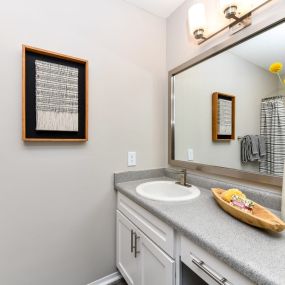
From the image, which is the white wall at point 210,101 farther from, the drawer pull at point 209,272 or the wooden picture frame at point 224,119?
the drawer pull at point 209,272

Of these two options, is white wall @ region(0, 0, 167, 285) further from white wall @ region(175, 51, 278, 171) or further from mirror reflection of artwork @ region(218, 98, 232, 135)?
mirror reflection of artwork @ region(218, 98, 232, 135)

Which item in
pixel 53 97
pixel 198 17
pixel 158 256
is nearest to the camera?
pixel 158 256

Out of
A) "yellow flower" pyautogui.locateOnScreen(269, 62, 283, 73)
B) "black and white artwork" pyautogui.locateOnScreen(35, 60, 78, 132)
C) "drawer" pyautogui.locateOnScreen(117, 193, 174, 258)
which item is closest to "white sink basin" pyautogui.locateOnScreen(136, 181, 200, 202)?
"drawer" pyautogui.locateOnScreen(117, 193, 174, 258)

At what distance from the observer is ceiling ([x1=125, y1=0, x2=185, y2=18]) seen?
5.01 feet

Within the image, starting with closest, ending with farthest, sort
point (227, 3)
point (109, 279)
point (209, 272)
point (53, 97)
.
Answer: point (209, 272) < point (227, 3) < point (53, 97) < point (109, 279)

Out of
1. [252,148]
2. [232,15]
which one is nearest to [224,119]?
[252,148]

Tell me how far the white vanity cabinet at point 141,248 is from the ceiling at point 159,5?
1.60 meters

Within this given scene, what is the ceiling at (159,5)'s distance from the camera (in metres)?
1.53

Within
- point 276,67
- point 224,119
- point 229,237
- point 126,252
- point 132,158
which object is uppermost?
point 276,67

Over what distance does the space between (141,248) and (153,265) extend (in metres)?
0.14

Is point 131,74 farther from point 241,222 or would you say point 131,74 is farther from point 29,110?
point 241,222

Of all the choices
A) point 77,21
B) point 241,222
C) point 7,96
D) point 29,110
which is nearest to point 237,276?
point 241,222

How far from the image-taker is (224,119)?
4.25 feet

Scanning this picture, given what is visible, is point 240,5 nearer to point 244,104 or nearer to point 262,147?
point 244,104
